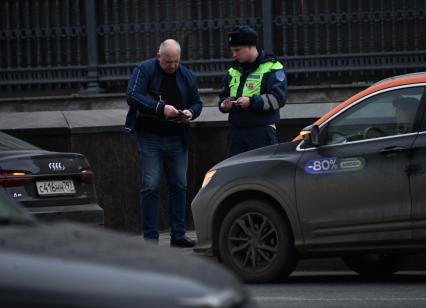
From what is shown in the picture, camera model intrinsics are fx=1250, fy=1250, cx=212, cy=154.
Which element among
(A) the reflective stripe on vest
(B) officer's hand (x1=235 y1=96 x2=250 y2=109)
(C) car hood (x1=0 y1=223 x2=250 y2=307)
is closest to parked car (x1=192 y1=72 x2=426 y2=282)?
(B) officer's hand (x1=235 y1=96 x2=250 y2=109)

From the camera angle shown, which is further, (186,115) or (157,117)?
(157,117)

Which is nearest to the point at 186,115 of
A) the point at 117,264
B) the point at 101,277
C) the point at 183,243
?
the point at 183,243

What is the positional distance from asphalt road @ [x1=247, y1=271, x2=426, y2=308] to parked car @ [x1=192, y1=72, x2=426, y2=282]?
9.6 inches

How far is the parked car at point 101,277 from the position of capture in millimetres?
3625

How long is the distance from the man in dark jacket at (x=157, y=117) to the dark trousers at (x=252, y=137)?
1.68ft

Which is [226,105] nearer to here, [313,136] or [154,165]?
[154,165]

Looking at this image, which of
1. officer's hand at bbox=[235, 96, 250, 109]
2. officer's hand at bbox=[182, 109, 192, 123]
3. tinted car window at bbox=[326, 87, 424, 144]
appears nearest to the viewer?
tinted car window at bbox=[326, 87, 424, 144]

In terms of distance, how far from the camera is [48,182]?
1052 cm

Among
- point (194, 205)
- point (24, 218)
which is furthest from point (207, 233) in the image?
point (24, 218)

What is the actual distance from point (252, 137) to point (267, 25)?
14.2 feet

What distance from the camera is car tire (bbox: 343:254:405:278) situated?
1018cm

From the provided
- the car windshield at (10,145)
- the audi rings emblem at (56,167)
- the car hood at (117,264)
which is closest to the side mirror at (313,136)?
the audi rings emblem at (56,167)

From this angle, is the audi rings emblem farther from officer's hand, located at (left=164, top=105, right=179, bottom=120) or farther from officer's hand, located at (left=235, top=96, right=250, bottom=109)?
officer's hand, located at (left=235, top=96, right=250, bottom=109)

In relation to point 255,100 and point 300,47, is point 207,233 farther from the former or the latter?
point 300,47
